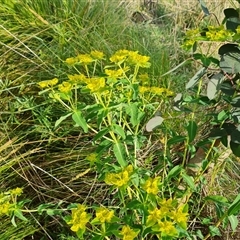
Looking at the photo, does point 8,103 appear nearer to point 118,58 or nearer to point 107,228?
point 118,58

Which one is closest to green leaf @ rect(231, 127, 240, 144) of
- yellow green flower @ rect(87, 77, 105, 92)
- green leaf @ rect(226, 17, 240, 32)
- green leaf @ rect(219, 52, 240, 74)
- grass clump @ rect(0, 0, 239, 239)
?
grass clump @ rect(0, 0, 239, 239)

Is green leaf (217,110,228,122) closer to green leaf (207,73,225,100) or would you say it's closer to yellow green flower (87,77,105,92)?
green leaf (207,73,225,100)

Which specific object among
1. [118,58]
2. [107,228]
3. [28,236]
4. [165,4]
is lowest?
[28,236]

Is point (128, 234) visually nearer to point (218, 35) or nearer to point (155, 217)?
point (155, 217)

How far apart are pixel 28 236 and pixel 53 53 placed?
0.72 metres

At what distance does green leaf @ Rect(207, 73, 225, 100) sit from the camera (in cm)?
120

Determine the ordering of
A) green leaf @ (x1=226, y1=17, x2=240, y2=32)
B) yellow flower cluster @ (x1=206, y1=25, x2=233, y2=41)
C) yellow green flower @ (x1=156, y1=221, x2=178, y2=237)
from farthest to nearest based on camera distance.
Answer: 1. green leaf @ (x1=226, y1=17, x2=240, y2=32)
2. yellow flower cluster @ (x1=206, y1=25, x2=233, y2=41)
3. yellow green flower @ (x1=156, y1=221, x2=178, y2=237)

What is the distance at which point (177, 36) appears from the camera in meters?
2.45

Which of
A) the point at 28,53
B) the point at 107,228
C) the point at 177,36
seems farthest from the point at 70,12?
the point at 107,228

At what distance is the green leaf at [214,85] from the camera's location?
120cm

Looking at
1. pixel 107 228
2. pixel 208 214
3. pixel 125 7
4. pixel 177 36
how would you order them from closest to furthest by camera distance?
pixel 107 228, pixel 208 214, pixel 177 36, pixel 125 7

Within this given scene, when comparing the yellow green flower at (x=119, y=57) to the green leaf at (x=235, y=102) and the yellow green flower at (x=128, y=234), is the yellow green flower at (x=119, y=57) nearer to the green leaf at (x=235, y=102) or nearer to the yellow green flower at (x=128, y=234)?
the green leaf at (x=235, y=102)

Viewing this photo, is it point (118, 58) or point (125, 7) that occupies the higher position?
point (118, 58)

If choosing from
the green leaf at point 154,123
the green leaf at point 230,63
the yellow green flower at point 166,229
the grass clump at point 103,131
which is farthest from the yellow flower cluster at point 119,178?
the green leaf at point 230,63
